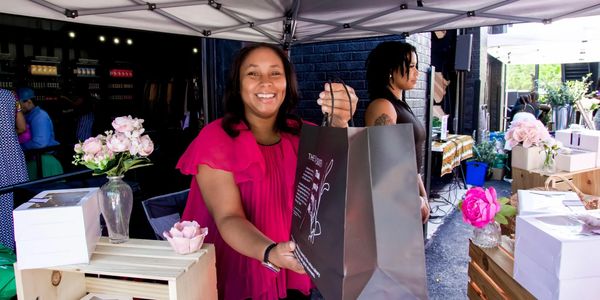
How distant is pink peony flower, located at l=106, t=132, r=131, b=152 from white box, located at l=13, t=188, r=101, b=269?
0.20 meters

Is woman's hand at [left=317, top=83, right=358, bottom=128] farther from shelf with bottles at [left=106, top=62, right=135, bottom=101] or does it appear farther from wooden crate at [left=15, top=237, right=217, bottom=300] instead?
shelf with bottles at [left=106, top=62, right=135, bottom=101]

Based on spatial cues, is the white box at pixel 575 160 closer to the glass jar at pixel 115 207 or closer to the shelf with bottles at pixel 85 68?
the glass jar at pixel 115 207

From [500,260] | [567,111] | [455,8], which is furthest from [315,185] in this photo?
[567,111]

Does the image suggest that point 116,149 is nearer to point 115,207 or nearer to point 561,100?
point 115,207

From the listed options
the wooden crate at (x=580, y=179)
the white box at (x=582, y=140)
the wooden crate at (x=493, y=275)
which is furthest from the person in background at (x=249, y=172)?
the white box at (x=582, y=140)

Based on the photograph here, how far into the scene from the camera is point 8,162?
130 inches

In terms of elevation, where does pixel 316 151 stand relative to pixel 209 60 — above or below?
below

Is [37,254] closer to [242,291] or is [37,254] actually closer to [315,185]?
[242,291]

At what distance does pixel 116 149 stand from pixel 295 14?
181 centimetres

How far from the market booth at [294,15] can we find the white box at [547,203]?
50.5 inches

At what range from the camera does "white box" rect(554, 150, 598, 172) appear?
278cm

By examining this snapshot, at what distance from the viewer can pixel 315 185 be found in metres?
0.95

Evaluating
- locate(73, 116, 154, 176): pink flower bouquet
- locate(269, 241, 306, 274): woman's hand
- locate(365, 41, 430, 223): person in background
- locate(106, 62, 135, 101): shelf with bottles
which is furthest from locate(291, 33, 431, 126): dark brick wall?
locate(106, 62, 135, 101): shelf with bottles

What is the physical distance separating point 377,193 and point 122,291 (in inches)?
39.4
